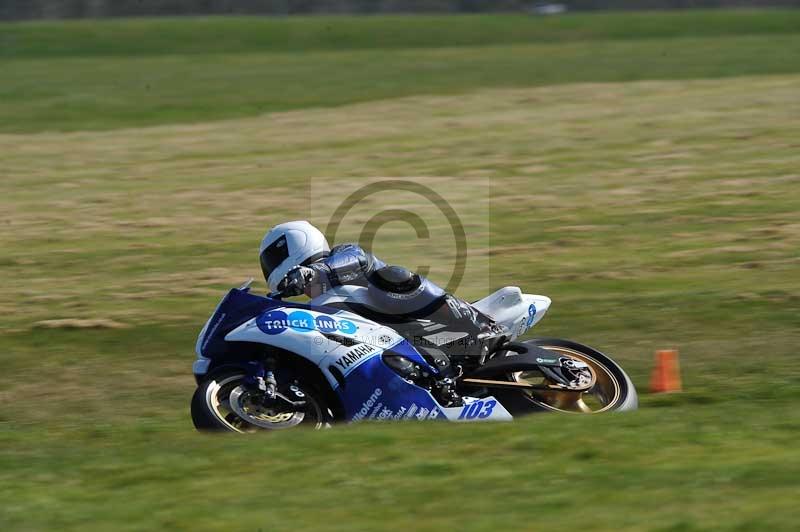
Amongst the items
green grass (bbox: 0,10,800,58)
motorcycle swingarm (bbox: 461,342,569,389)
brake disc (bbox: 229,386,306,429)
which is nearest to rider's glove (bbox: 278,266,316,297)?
brake disc (bbox: 229,386,306,429)

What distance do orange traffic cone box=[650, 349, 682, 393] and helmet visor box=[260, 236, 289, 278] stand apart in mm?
3168

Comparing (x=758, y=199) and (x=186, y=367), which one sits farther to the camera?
(x=758, y=199)

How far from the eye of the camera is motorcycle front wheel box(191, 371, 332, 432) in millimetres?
8008

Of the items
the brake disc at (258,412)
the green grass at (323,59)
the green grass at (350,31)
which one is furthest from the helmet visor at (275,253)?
the green grass at (350,31)

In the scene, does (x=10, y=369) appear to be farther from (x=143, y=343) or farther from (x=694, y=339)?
(x=694, y=339)

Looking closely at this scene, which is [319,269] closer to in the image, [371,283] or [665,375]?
[371,283]

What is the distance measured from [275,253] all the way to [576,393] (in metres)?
2.39

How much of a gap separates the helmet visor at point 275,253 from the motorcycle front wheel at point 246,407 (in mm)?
1011

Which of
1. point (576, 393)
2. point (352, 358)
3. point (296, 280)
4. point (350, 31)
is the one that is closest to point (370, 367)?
point (352, 358)

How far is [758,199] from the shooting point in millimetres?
18109

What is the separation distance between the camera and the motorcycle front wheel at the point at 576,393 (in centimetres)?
875

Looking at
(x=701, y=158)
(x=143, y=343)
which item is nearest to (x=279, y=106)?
(x=701, y=158)

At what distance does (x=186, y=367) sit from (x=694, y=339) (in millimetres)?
4813

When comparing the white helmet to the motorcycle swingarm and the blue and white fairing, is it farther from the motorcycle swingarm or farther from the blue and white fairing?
the motorcycle swingarm
